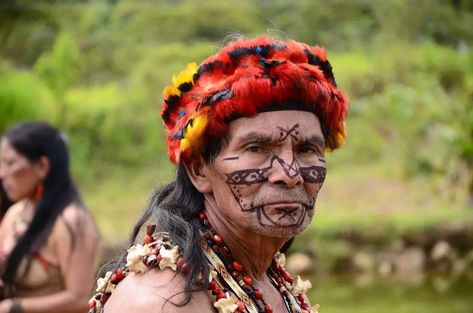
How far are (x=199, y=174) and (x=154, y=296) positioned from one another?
1.38ft

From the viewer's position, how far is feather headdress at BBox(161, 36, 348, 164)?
251 cm

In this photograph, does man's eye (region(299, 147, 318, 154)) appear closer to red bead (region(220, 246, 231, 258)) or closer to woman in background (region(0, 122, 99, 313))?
red bead (region(220, 246, 231, 258))

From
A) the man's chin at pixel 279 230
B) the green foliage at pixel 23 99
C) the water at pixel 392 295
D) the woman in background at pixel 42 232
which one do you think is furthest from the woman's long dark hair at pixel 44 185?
the green foliage at pixel 23 99

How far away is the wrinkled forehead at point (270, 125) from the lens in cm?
253

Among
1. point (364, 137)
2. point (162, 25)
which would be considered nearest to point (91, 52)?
point (162, 25)

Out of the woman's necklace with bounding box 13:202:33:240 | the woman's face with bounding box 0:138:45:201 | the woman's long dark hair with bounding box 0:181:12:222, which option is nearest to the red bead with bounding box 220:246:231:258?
the woman's necklace with bounding box 13:202:33:240

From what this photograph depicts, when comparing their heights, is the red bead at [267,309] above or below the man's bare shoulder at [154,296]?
below

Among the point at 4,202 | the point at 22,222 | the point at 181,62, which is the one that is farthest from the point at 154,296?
the point at 181,62

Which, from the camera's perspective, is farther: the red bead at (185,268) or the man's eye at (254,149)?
the man's eye at (254,149)

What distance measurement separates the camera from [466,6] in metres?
15.8

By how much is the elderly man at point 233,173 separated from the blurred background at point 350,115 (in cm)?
857

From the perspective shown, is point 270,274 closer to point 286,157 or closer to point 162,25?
point 286,157

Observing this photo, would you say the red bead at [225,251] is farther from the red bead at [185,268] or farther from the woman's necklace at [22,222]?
the woman's necklace at [22,222]

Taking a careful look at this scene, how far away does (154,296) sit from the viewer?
7.73 feet
